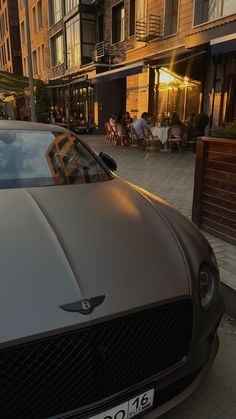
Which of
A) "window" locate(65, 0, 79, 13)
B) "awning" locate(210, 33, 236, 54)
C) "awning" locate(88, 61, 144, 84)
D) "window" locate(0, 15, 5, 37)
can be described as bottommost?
"awning" locate(88, 61, 144, 84)

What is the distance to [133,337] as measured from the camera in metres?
1.51

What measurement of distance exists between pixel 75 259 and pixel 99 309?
0.30 meters

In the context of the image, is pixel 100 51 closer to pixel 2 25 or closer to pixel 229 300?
pixel 229 300

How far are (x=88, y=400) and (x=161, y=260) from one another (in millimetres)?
752

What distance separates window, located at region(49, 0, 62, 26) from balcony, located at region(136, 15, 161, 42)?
13642 millimetres

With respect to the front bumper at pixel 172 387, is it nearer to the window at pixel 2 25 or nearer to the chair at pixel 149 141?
the chair at pixel 149 141

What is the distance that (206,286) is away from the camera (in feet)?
6.10

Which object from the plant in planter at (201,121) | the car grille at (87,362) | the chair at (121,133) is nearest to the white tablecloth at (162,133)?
the plant in planter at (201,121)

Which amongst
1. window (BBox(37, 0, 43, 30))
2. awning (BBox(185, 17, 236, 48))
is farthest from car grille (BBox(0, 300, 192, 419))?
window (BBox(37, 0, 43, 30))

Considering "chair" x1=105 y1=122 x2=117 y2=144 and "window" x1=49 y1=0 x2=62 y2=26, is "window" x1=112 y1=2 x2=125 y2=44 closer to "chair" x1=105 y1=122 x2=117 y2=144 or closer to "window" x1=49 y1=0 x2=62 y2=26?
"chair" x1=105 y1=122 x2=117 y2=144

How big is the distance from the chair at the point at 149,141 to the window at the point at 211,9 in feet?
15.3

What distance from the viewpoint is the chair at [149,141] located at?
13.1 meters

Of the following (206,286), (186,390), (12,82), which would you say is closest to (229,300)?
(206,286)

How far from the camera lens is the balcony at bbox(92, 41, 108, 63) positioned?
68.1 feet
